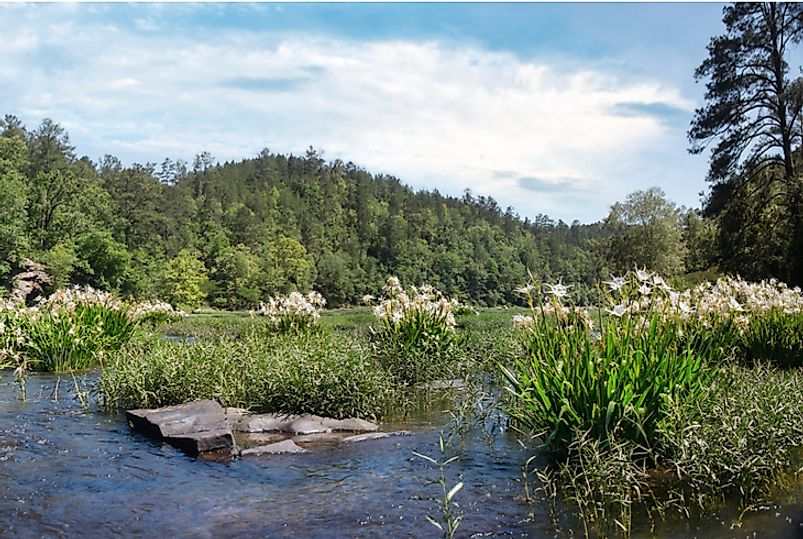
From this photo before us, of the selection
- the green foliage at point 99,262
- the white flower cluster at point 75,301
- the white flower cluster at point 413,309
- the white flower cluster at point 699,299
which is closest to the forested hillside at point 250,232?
the green foliage at point 99,262

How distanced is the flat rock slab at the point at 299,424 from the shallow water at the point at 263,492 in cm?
66

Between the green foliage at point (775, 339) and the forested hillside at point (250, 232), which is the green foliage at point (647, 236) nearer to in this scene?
the forested hillside at point (250, 232)

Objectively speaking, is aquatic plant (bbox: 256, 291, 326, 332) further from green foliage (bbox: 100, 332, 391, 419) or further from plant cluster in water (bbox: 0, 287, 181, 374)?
Answer: green foliage (bbox: 100, 332, 391, 419)

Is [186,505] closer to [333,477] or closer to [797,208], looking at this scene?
[333,477]

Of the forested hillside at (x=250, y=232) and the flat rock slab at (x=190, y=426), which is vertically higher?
the forested hillside at (x=250, y=232)

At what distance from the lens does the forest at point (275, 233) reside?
50406 millimetres

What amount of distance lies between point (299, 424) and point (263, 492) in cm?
226

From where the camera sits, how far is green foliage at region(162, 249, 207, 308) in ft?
182

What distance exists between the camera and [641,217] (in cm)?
5184

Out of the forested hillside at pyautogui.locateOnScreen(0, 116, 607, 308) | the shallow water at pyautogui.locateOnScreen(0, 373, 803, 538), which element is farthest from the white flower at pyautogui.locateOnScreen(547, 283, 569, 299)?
the forested hillside at pyautogui.locateOnScreen(0, 116, 607, 308)

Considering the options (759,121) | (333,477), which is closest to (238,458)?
(333,477)

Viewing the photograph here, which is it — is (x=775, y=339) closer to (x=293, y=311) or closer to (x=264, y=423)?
(x=264, y=423)

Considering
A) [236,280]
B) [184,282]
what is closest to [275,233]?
[236,280]

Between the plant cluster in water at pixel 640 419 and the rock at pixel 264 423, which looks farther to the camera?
the rock at pixel 264 423
